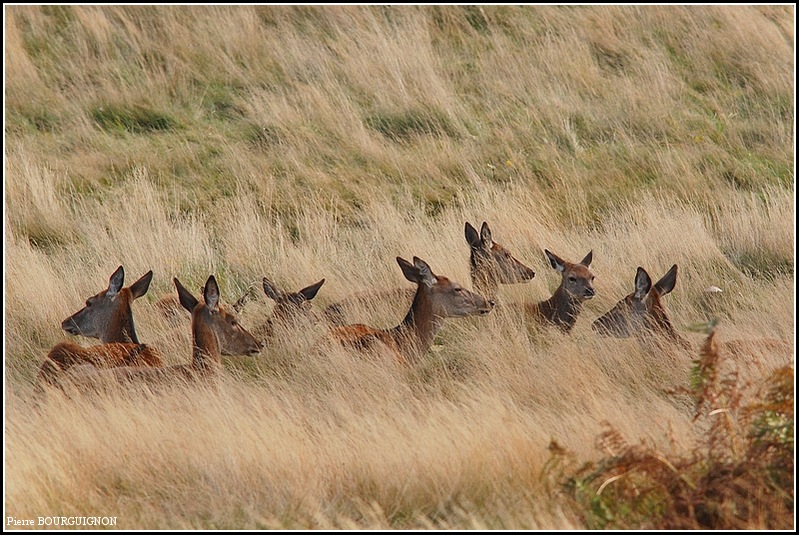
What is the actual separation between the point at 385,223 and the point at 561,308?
7.74 ft

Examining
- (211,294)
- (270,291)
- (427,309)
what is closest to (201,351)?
(211,294)

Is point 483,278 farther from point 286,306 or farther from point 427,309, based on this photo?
point 286,306

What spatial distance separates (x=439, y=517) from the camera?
541 centimetres

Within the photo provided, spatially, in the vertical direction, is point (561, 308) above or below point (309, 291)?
below

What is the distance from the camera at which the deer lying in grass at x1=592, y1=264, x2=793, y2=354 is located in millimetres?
7734

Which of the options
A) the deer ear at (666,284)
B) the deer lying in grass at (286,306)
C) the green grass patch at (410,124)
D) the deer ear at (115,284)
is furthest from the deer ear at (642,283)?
the green grass patch at (410,124)

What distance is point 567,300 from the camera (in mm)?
8672

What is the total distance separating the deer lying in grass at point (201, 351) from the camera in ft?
22.9

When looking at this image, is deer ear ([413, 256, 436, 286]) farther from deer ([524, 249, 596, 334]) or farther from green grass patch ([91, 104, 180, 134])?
green grass patch ([91, 104, 180, 134])

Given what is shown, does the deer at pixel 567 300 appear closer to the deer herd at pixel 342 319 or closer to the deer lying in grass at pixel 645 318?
the deer herd at pixel 342 319

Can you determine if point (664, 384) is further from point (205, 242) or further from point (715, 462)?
point (205, 242)

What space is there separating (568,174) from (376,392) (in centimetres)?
524

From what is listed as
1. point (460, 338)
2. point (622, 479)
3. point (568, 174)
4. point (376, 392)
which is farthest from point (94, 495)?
point (568, 174)

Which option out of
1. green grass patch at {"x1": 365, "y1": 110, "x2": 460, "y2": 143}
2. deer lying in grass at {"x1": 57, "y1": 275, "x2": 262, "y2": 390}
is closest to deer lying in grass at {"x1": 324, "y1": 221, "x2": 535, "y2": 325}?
deer lying in grass at {"x1": 57, "y1": 275, "x2": 262, "y2": 390}
